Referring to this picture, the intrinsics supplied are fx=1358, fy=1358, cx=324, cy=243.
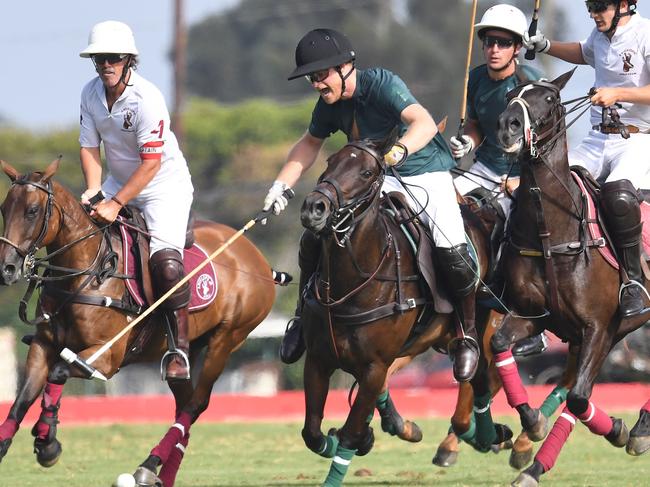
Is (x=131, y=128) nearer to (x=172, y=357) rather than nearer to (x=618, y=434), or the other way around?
(x=172, y=357)

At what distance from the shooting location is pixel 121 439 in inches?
558

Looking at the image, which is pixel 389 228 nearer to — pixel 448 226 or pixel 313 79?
pixel 448 226

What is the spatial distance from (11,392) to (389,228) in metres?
11.6

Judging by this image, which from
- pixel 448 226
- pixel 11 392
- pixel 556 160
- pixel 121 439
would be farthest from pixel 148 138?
pixel 11 392

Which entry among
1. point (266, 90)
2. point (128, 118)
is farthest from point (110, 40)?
point (266, 90)

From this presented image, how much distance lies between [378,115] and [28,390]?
2905mm

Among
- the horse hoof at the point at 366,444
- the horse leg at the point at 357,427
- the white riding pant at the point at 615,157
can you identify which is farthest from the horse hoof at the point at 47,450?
the white riding pant at the point at 615,157

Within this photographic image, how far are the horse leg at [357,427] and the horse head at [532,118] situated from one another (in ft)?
5.26

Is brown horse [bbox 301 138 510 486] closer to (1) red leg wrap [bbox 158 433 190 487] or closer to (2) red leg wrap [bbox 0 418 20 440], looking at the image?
(1) red leg wrap [bbox 158 433 190 487]

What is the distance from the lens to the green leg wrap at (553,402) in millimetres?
9336

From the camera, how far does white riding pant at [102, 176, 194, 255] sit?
9.58 metres

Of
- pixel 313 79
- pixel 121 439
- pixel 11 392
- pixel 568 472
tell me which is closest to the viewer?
pixel 313 79

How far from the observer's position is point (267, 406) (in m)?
16.9

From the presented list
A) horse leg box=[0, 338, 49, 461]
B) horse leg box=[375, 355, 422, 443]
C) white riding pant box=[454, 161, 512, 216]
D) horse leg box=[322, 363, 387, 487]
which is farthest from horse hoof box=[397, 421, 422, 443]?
horse leg box=[0, 338, 49, 461]
